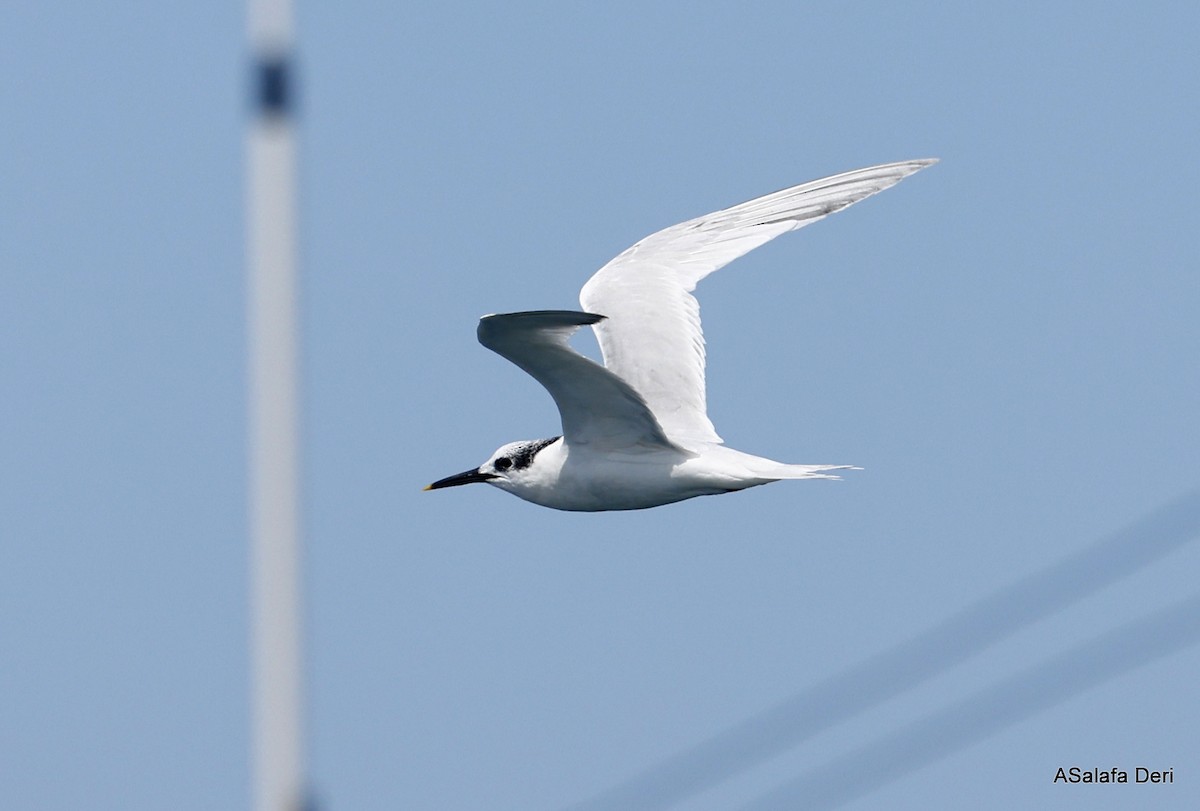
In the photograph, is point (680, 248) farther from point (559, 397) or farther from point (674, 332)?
point (559, 397)

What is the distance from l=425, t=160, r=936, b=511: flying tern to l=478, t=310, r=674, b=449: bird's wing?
10 millimetres

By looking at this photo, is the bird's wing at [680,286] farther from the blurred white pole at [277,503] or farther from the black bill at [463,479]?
the blurred white pole at [277,503]

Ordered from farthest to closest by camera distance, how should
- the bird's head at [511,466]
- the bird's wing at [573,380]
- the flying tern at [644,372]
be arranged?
1. the bird's head at [511,466]
2. the flying tern at [644,372]
3. the bird's wing at [573,380]

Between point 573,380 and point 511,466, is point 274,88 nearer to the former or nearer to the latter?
point 573,380

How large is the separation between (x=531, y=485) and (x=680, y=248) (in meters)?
2.73

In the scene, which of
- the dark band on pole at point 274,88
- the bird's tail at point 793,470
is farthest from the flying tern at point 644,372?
the dark band on pole at point 274,88

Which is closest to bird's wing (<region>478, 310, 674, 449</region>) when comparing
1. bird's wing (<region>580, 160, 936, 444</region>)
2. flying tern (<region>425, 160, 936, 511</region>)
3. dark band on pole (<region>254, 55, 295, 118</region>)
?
flying tern (<region>425, 160, 936, 511</region>)

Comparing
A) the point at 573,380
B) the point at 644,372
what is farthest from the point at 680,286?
the point at 573,380

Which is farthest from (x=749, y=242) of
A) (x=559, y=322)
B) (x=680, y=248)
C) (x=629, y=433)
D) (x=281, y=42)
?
(x=281, y=42)

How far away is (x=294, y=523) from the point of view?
5641 millimetres

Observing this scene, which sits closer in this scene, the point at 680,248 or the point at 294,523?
the point at 294,523

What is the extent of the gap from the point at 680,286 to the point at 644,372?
1066mm

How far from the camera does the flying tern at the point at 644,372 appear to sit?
11438 millimetres

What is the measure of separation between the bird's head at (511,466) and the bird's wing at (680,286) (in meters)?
0.82
